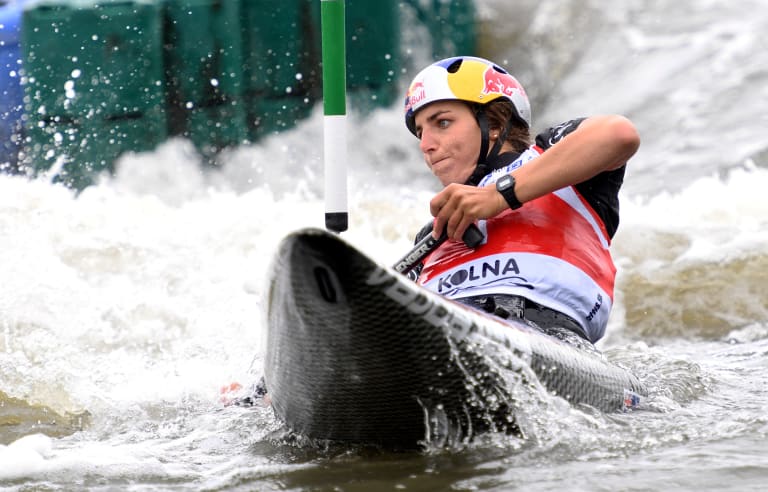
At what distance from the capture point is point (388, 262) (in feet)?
25.2

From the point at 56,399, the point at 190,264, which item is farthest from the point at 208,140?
the point at 56,399

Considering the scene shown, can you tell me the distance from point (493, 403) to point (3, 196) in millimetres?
6542

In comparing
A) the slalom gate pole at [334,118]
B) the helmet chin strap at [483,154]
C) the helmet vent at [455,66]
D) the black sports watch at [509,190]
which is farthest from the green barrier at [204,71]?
the black sports watch at [509,190]

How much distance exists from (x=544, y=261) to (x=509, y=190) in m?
0.25

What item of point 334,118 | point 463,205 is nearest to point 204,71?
point 334,118

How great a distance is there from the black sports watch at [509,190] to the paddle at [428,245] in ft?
0.57

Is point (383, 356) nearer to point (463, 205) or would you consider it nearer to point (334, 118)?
point (463, 205)

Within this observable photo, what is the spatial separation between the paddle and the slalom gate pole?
0.79 feet

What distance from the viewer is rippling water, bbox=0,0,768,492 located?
9.26 ft

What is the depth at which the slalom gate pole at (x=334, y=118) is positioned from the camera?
3.67 metres

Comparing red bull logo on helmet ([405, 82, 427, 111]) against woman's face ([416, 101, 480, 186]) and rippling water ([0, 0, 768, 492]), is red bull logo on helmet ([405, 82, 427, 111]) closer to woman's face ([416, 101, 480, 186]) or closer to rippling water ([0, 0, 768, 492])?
woman's face ([416, 101, 480, 186])

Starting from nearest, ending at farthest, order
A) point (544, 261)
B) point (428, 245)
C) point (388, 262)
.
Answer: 1. point (544, 261)
2. point (428, 245)
3. point (388, 262)

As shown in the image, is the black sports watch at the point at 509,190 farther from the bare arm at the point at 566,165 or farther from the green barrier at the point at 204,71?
the green barrier at the point at 204,71

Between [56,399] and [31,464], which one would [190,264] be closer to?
[56,399]
